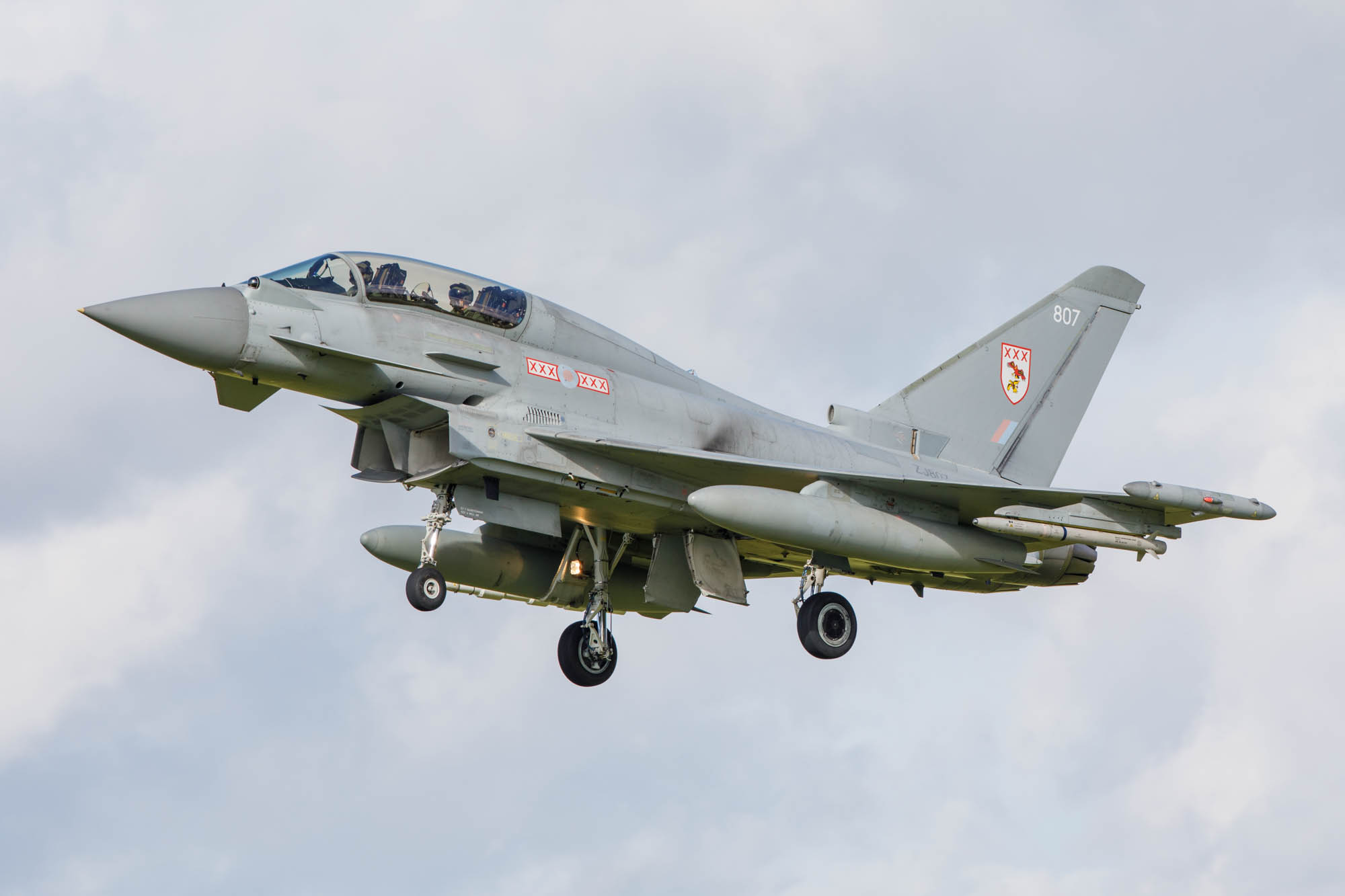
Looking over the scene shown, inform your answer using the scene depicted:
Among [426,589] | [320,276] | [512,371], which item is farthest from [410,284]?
[426,589]

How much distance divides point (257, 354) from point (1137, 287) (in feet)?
45.4

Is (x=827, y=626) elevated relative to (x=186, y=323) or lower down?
lower down

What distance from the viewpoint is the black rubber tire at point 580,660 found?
62.2 ft

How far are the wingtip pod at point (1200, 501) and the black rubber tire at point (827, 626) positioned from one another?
12.0 ft

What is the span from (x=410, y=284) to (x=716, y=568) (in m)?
4.90

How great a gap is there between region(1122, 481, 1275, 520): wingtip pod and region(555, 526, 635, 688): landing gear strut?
6077 millimetres

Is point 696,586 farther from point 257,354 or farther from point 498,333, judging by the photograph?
point 257,354

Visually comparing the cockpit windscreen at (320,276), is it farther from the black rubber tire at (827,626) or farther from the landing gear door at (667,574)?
the black rubber tire at (827,626)

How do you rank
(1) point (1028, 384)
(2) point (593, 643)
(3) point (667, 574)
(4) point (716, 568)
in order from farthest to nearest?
(1) point (1028, 384) < (2) point (593, 643) < (3) point (667, 574) < (4) point (716, 568)

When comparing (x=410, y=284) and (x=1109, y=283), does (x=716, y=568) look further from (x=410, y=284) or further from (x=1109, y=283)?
(x=1109, y=283)

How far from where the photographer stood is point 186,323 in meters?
14.5

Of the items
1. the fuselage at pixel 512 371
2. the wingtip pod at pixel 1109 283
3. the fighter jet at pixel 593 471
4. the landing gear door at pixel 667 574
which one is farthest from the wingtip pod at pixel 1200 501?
the wingtip pod at pixel 1109 283

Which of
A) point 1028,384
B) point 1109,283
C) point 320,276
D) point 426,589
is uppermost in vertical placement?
point 1109,283

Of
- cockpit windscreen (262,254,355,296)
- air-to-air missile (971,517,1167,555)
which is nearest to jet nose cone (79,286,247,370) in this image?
cockpit windscreen (262,254,355,296)
